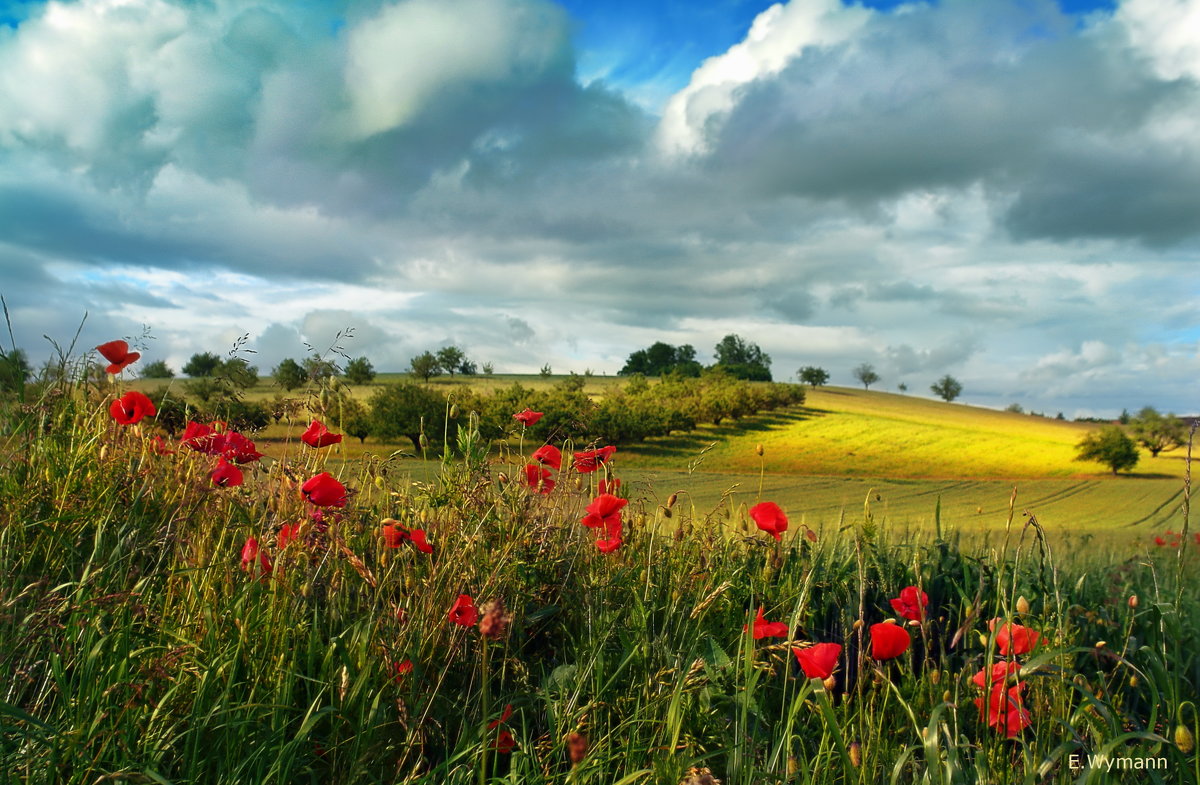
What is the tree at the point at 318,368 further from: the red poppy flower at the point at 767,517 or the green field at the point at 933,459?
the green field at the point at 933,459

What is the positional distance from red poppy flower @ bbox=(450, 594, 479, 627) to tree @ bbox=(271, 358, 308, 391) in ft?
→ 5.97

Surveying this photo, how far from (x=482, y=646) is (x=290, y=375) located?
293 cm

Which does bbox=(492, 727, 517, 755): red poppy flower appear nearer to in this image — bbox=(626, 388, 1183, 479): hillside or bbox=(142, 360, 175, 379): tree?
bbox=(142, 360, 175, 379): tree

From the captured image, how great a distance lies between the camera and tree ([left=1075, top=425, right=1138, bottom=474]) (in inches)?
1382

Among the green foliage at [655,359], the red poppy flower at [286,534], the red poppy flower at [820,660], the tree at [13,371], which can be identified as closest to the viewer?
the red poppy flower at [820,660]

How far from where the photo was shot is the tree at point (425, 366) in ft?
137

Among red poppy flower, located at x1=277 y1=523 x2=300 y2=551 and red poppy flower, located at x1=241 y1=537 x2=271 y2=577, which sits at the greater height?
red poppy flower, located at x1=277 y1=523 x2=300 y2=551

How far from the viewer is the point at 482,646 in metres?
1.14

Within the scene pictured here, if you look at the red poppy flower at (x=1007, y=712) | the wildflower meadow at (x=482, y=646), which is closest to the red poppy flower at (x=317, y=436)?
the wildflower meadow at (x=482, y=646)

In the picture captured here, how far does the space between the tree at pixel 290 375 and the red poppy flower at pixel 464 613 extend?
5.97 feet

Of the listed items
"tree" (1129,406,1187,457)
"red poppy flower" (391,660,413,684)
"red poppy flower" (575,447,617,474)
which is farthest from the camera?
"tree" (1129,406,1187,457)

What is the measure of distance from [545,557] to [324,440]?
97 cm

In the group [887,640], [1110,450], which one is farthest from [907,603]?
[1110,450]

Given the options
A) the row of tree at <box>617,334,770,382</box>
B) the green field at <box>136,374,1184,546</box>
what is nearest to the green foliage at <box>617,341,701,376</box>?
the row of tree at <box>617,334,770,382</box>
